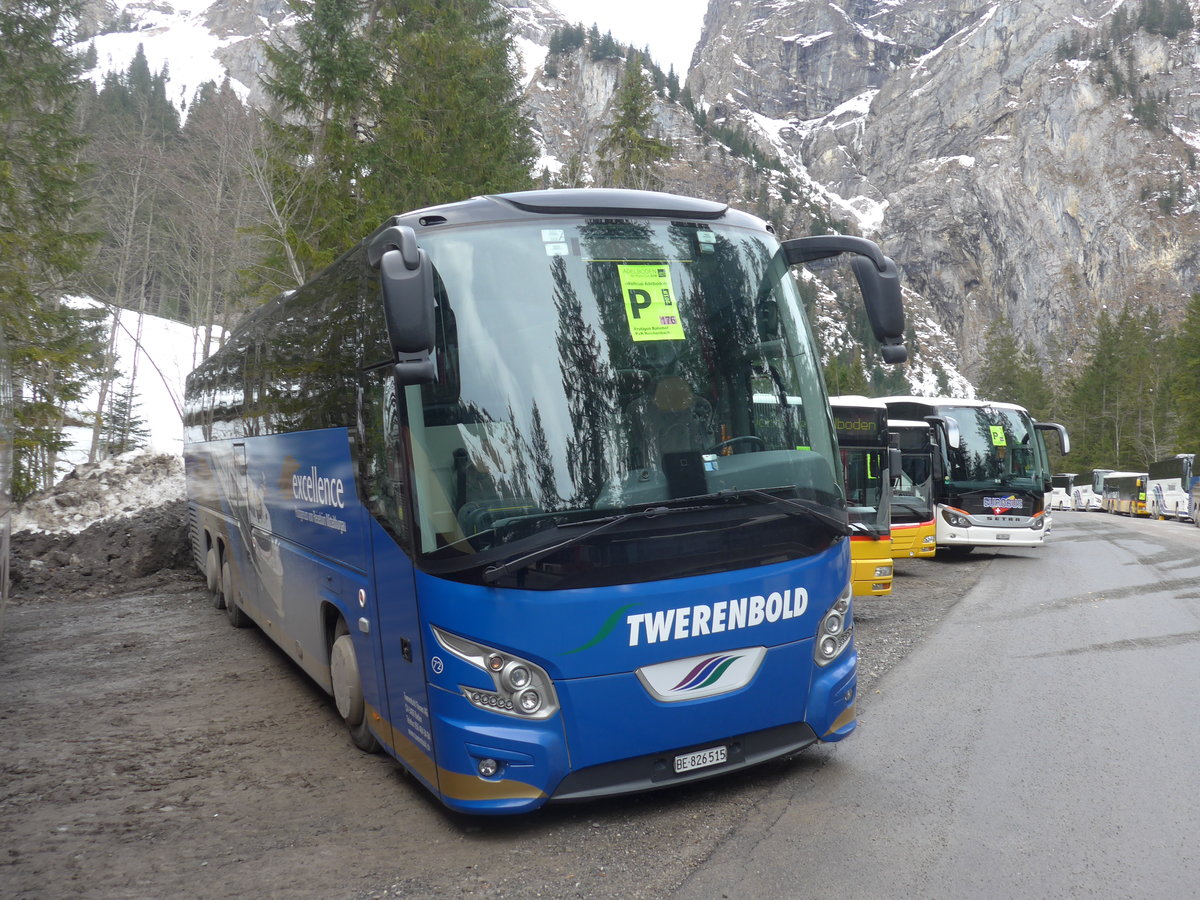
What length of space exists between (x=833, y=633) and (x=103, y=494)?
1317 cm

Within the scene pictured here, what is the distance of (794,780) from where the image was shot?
16.7ft

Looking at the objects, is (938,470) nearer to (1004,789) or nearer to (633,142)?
(1004,789)

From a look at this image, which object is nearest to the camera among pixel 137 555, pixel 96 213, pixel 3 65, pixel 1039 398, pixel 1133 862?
pixel 1133 862

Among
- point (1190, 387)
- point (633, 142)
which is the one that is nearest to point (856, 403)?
point (633, 142)

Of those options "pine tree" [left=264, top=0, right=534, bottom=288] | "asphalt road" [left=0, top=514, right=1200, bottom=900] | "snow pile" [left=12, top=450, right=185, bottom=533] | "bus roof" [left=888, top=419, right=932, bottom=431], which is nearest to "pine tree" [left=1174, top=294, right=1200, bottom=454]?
"bus roof" [left=888, top=419, right=932, bottom=431]

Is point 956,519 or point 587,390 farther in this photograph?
point 956,519

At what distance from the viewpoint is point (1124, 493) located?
52.3 m

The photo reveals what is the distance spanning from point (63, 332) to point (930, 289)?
168493mm

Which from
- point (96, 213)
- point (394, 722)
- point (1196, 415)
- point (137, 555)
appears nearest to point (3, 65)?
point (96, 213)

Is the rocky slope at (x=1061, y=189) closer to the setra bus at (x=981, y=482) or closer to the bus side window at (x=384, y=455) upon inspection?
the setra bus at (x=981, y=482)

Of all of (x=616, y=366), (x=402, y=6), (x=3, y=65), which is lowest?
(x=616, y=366)

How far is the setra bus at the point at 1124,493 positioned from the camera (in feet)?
162

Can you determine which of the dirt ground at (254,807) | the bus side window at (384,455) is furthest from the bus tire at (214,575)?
the bus side window at (384,455)

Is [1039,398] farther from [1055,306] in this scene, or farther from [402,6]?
[402,6]
